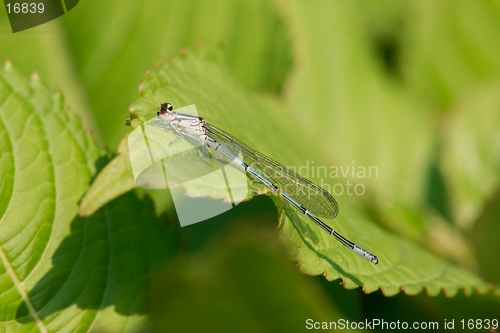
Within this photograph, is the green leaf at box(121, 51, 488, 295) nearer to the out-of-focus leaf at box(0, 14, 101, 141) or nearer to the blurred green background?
the blurred green background

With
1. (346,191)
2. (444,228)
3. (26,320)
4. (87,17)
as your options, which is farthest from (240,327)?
(87,17)

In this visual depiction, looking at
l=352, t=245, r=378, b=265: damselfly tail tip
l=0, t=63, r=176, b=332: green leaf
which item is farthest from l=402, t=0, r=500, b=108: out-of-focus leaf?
l=0, t=63, r=176, b=332: green leaf

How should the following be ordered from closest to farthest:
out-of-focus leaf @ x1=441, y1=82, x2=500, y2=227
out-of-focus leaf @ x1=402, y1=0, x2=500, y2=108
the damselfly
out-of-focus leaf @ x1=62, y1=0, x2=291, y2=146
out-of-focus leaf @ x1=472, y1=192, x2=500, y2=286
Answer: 1. the damselfly
2. out-of-focus leaf @ x1=472, y1=192, x2=500, y2=286
3. out-of-focus leaf @ x1=441, y1=82, x2=500, y2=227
4. out-of-focus leaf @ x1=62, y1=0, x2=291, y2=146
5. out-of-focus leaf @ x1=402, y1=0, x2=500, y2=108

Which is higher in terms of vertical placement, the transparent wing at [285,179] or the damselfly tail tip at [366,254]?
the transparent wing at [285,179]

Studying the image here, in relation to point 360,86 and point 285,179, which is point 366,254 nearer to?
point 285,179

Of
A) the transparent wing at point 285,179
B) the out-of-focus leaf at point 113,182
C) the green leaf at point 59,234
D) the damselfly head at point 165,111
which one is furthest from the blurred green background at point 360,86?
the out-of-focus leaf at point 113,182

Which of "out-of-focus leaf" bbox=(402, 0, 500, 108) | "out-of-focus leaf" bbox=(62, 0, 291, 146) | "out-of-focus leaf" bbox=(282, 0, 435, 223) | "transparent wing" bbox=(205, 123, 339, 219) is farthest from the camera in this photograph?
"out-of-focus leaf" bbox=(402, 0, 500, 108)

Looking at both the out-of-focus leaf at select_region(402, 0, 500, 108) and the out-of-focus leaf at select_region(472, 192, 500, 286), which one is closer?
the out-of-focus leaf at select_region(472, 192, 500, 286)

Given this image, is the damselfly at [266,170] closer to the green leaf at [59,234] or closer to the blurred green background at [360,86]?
the blurred green background at [360,86]
